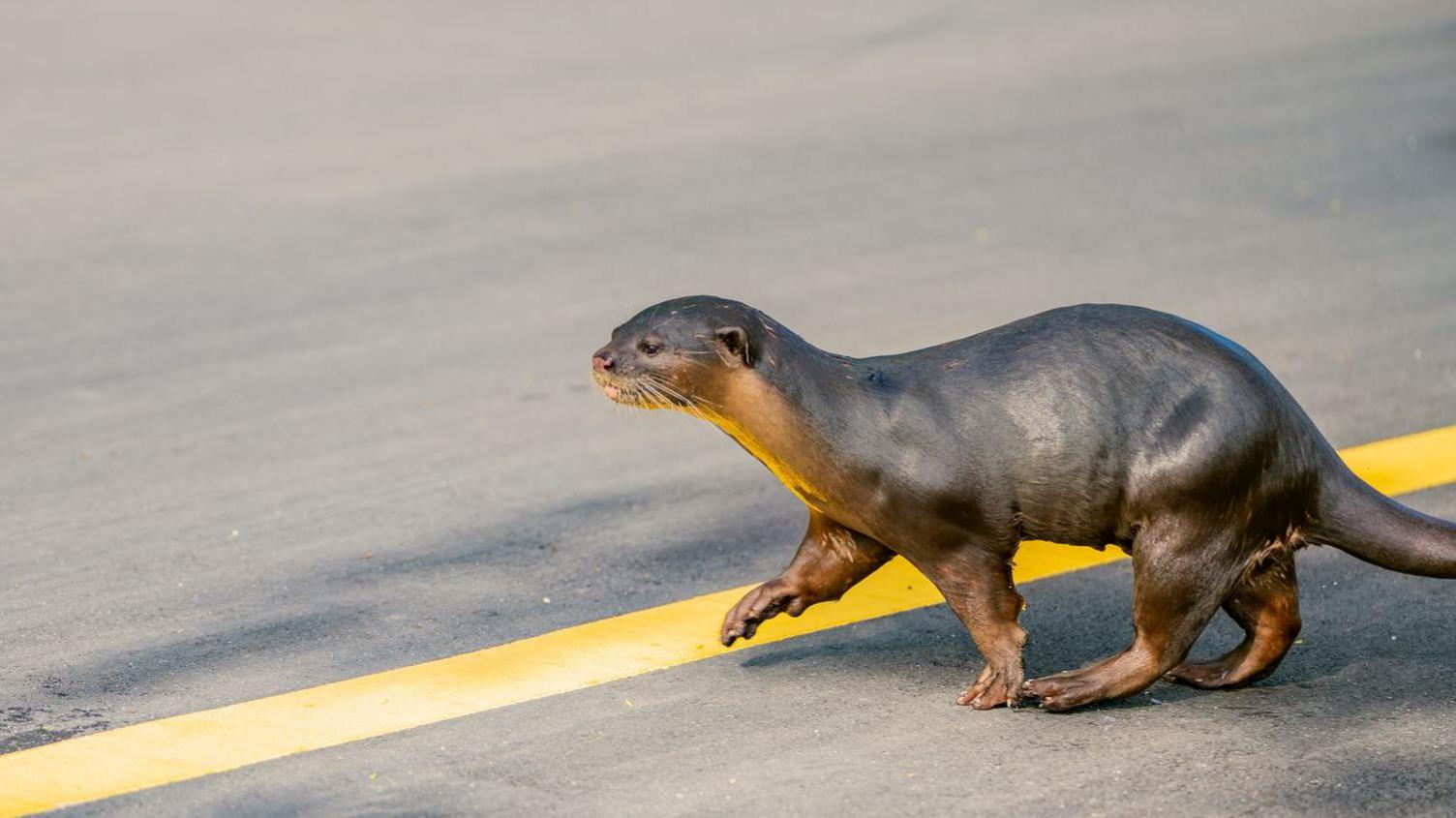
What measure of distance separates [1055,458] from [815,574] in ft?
2.72

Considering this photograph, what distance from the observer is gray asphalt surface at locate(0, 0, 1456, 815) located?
572 cm

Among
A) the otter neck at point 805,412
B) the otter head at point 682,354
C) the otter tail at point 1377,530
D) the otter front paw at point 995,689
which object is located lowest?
the otter front paw at point 995,689

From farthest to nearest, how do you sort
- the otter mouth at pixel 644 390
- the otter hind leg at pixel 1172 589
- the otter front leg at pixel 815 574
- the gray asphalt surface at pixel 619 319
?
the otter front leg at pixel 815 574 < the otter mouth at pixel 644 390 < the gray asphalt surface at pixel 619 319 < the otter hind leg at pixel 1172 589

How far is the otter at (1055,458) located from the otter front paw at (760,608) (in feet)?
1.07

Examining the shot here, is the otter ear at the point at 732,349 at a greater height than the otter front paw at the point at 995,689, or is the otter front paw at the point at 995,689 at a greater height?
the otter ear at the point at 732,349

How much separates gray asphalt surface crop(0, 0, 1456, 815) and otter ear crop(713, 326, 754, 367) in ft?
3.15

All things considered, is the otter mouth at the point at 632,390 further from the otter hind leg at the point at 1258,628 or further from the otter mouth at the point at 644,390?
the otter hind leg at the point at 1258,628

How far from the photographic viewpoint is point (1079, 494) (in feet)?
18.5

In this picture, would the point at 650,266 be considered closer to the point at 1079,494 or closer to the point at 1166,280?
the point at 1166,280

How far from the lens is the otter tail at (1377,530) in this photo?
227 inches

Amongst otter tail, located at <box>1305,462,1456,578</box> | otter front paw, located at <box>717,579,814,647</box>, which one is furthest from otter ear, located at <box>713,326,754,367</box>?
otter tail, located at <box>1305,462,1456,578</box>

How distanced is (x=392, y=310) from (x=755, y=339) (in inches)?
188

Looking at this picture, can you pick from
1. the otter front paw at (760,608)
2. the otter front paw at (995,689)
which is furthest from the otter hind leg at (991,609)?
the otter front paw at (760,608)

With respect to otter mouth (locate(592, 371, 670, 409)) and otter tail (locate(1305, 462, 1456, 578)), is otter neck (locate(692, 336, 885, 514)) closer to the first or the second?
otter mouth (locate(592, 371, 670, 409))
